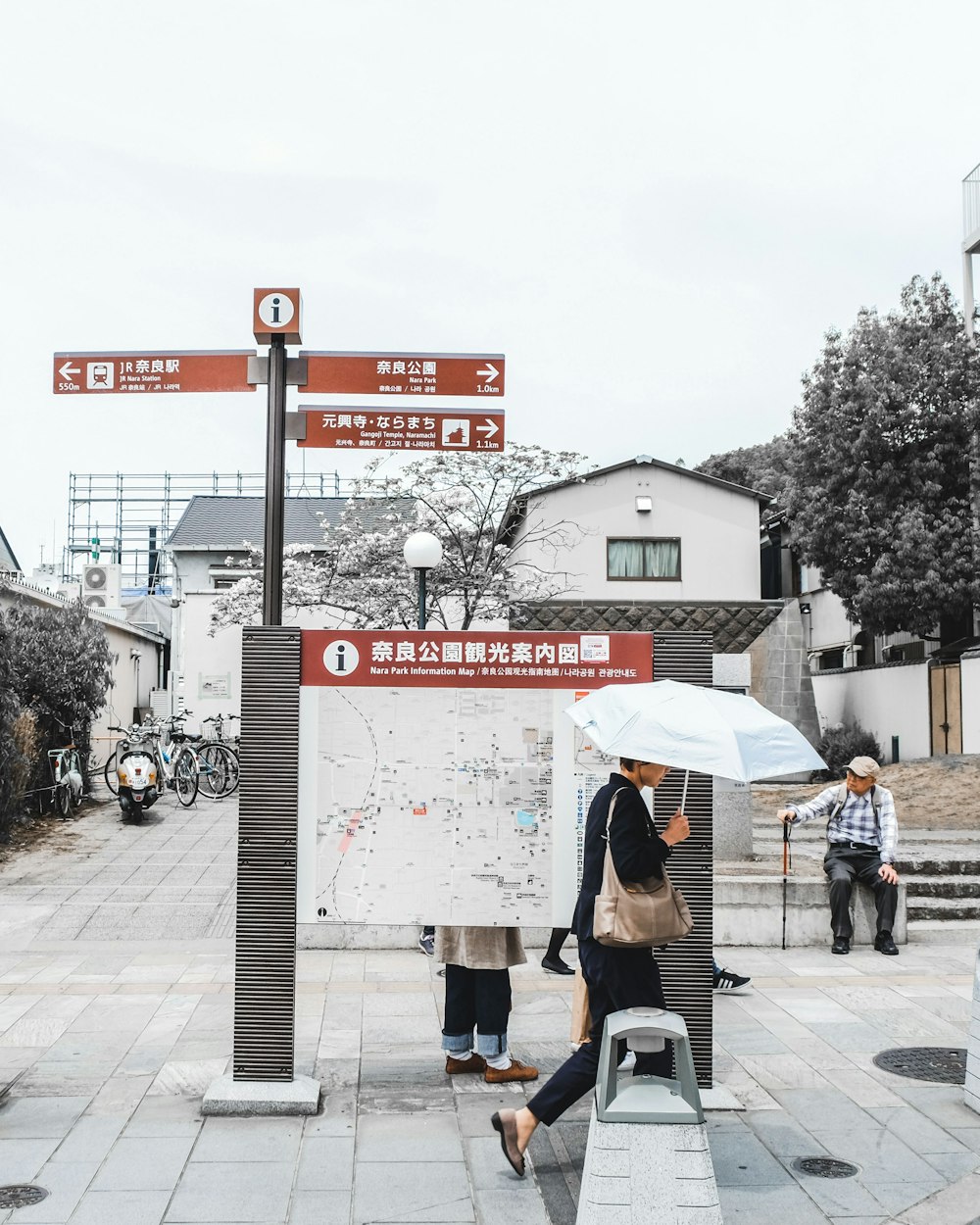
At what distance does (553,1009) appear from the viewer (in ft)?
23.9

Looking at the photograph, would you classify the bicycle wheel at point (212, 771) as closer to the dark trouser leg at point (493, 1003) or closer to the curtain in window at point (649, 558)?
Answer: the curtain in window at point (649, 558)

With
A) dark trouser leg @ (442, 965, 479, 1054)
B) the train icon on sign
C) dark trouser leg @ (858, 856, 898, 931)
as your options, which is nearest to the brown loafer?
dark trouser leg @ (442, 965, 479, 1054)

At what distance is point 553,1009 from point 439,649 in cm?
285

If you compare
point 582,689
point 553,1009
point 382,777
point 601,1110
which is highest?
point 582,689

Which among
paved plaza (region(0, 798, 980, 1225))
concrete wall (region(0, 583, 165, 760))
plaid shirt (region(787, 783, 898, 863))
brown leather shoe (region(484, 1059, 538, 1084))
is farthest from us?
concrete wall (region(0, 583, 165, 760))

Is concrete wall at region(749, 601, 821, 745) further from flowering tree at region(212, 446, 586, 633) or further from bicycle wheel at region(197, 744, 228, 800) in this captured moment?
bicycle wheel at region(197, 744, 228, 800)

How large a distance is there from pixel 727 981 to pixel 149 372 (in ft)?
16.9

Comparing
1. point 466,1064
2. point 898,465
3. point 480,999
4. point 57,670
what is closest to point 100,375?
point 480,999

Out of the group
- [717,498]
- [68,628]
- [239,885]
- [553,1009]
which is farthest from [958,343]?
[239,885]

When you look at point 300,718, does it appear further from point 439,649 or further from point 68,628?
point 68,628

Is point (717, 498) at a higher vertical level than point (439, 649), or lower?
higher

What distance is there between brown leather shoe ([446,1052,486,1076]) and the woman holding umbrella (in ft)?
4.10

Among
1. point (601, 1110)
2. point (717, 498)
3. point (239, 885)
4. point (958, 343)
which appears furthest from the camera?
point (717, 498)

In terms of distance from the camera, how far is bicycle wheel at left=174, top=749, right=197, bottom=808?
17.7 meters
